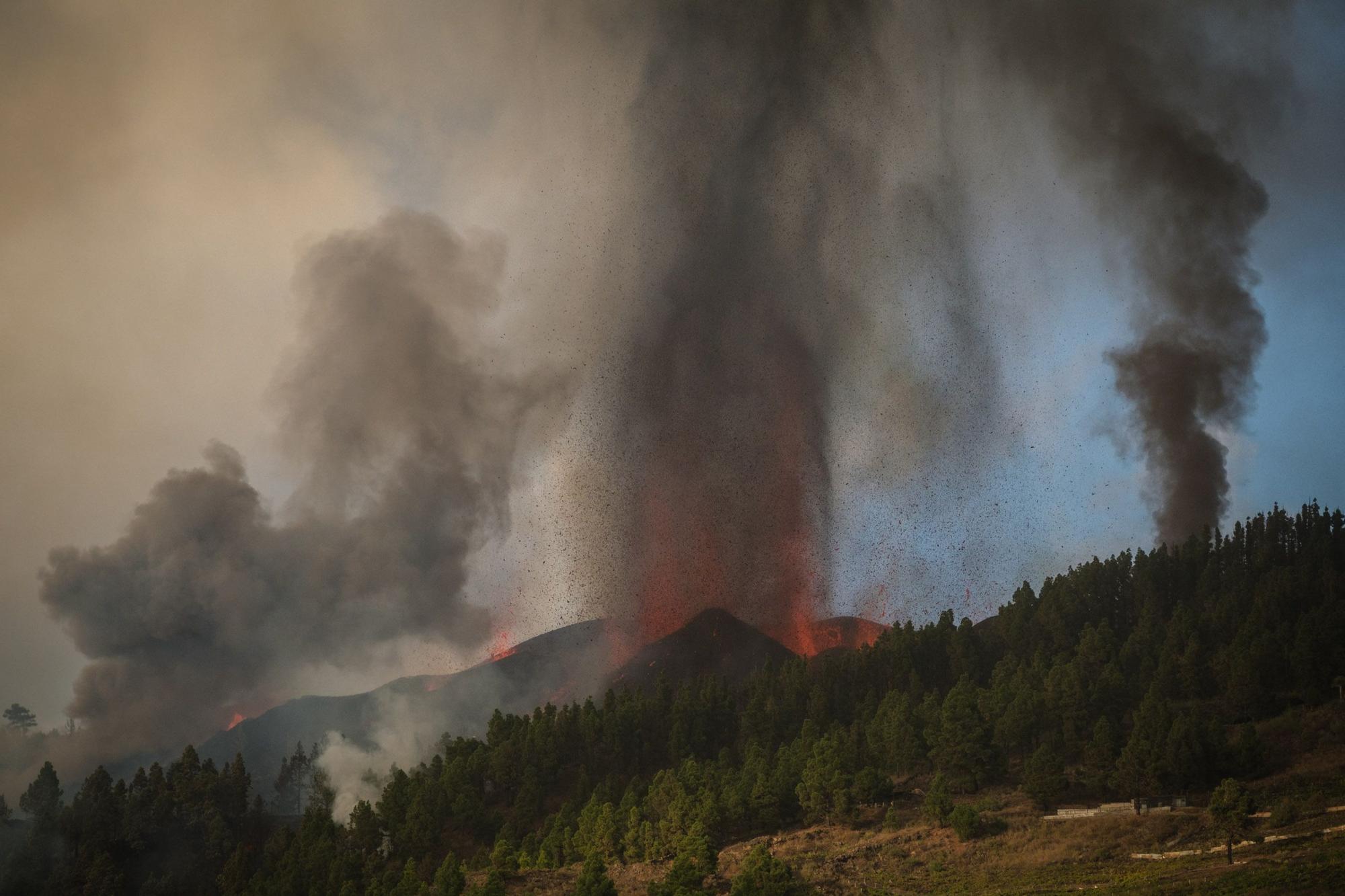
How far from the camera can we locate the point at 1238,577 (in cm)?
12200

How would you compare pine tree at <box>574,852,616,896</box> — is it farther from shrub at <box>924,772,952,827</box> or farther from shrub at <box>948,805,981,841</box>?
shrub at <box>948,805,981,841</box>

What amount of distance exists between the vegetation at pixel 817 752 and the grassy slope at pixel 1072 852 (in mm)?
2207

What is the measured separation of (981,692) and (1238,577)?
3585cm

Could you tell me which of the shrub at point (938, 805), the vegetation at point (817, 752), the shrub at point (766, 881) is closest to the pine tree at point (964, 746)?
the vegetation at point (817, 752)

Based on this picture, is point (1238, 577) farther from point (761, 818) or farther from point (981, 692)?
point (761, 818)

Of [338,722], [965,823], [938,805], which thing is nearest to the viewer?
[965,823]

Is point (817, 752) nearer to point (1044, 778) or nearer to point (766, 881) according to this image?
point (1044, 778)

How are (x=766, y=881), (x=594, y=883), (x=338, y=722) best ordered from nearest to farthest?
(x=766, y=881) → (x=594, y=883) → (x=338, y=722)

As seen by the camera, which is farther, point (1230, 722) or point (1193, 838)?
point (1230, 722)

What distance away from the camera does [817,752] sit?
99.5 metres

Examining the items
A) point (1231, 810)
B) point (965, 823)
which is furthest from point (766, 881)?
point (1231, 810)

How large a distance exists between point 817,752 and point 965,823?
19039mm

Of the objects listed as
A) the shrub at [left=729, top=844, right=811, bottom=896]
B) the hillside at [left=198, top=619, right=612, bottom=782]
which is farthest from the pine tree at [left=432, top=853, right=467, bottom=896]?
the hillside at [left=198, top=619, right=612, bottom=782]

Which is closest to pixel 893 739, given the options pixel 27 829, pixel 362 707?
pixel 27 829
